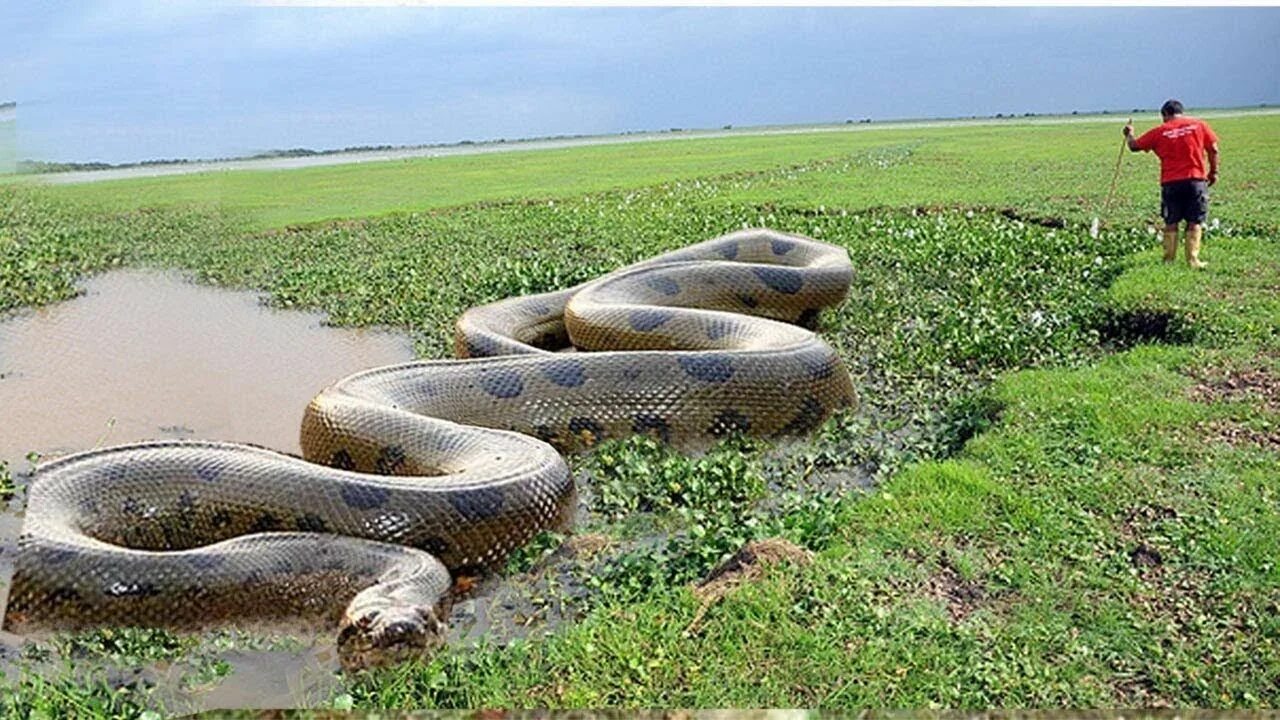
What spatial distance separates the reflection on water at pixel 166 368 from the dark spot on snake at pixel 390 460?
5.21ft

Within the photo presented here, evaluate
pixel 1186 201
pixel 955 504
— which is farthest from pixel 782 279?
pixel 955 504

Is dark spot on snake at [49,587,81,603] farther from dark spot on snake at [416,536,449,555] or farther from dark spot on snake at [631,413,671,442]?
dark spot on snake at [631,413,671,442]

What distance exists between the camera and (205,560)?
6320 mm

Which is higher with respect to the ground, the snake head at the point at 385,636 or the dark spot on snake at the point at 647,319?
the dark spot on snake at the point at 647,319

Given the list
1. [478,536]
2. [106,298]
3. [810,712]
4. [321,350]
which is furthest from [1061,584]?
[106,298]

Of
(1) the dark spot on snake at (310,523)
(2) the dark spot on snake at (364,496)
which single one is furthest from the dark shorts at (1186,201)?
(1) the dark spot on snake at (310,523)

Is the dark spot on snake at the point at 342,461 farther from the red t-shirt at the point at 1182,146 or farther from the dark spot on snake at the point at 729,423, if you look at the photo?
the red t-shirt at the point at 1182,146

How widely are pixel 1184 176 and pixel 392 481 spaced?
37.9ft

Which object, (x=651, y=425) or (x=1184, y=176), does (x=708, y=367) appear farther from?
(x=1184, y=176)

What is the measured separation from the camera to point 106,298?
56.2ft

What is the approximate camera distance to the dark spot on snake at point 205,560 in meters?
6.28

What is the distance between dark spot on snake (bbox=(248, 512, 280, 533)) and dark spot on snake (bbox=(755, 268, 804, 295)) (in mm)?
7044

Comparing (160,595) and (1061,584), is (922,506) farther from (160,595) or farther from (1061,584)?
(160,595)

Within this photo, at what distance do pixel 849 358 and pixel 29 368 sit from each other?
9.31m
